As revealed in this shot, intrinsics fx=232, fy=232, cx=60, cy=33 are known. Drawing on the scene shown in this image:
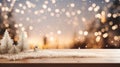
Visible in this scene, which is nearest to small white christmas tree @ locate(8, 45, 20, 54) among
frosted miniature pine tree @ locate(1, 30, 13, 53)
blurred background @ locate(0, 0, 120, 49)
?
frosted miniature pine tree @ locate(1, 30, 13, 53)

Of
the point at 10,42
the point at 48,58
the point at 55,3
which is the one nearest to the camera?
the point at 48,58

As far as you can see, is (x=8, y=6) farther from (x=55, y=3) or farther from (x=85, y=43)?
(x=85, y=43)

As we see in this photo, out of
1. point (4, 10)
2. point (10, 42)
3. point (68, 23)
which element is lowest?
point (10, 42)

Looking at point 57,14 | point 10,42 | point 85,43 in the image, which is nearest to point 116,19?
point 85,43

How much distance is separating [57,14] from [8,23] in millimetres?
408

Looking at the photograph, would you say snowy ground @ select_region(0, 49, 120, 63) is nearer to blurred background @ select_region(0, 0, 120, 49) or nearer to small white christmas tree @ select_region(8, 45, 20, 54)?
small white christmas tree @ select_region(8, 45, 20, 54)

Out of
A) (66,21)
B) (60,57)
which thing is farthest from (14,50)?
(66,21)

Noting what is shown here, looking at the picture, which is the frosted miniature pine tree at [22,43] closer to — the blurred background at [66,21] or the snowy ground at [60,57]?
the snowy ground at [60,57]

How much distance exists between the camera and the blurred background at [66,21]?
1.86m

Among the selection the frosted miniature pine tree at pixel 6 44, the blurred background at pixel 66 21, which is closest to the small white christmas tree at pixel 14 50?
the frosted miniature pine tree at pixel 6 44

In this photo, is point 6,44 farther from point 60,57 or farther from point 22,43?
point 60,57

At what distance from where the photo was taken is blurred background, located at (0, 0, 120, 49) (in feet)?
6.10

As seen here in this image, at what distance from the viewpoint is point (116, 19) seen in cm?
187

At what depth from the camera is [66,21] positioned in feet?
6.14
